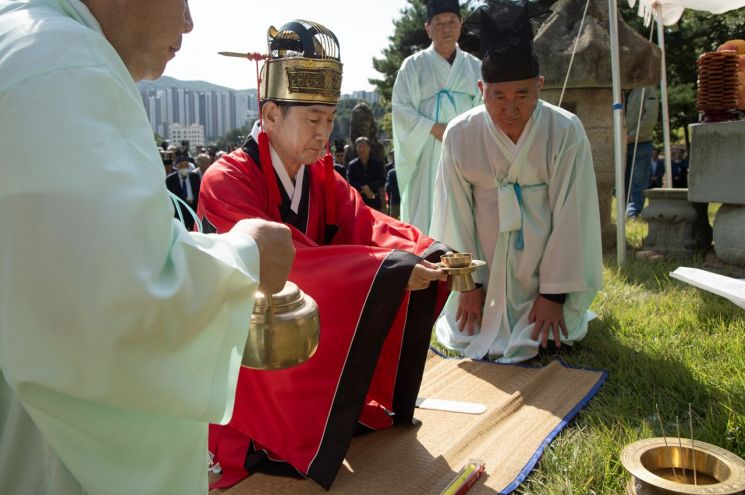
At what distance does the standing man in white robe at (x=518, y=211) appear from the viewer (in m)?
3.85

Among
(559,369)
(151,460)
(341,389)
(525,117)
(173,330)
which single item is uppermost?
(525,117)

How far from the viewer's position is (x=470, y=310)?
13.8ft

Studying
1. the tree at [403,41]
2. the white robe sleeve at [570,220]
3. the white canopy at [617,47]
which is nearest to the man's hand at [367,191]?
the white canopy at [617,47]

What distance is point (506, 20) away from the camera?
12.8 feet

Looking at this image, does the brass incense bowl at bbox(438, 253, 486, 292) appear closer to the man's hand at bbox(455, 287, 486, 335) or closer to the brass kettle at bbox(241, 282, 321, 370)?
the brass kettle at bbox(241, 282, 321, 370)

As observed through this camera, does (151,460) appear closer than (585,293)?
Yes

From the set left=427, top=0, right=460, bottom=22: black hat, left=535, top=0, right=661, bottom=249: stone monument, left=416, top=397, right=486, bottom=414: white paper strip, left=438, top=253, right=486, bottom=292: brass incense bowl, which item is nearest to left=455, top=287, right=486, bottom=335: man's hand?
left=416, top=397, right=486, bottom=414: white paper strip

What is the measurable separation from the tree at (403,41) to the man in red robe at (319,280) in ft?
70.6

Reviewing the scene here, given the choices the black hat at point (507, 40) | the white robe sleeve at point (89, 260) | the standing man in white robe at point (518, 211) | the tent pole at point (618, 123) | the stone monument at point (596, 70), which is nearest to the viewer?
the white robe sleeve at point (89, 260)

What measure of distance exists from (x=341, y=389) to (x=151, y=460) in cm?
138

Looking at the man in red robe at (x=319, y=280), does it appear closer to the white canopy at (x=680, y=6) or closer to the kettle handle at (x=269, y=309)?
the kettle handle at (x=269, y=309)

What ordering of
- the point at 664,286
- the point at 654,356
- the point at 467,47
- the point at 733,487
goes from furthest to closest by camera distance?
1. the point at 467,47
2. the point at 664,286
3. the point at 654,356
4. the point at 733,487

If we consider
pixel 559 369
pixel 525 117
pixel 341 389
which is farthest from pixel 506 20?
pixel 341 389

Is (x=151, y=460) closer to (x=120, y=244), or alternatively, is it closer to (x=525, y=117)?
(x=120, y=244)
